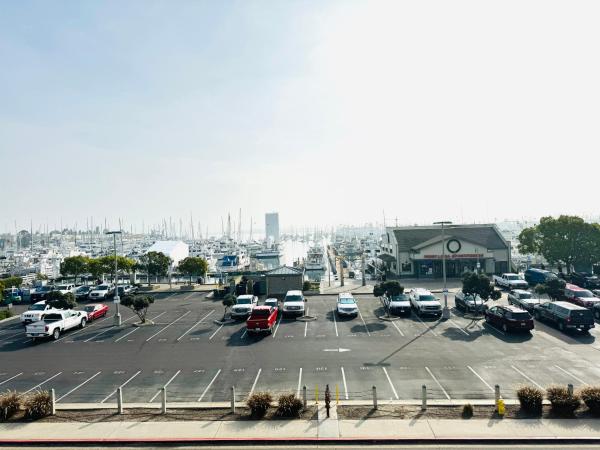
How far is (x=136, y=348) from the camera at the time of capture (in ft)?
79.4

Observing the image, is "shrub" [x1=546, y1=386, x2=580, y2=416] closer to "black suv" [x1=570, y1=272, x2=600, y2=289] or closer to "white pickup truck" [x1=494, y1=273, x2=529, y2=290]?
"white pickup truck" [x1=494, y1=273, x2=529, y2=290]

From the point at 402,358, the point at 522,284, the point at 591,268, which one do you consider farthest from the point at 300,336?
the point at 591,268

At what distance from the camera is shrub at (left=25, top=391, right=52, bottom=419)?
46.2 ft

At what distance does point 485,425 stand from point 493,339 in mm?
12879

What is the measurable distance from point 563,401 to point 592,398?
906mm

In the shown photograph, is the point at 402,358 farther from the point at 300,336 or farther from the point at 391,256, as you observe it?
the point at 391,256

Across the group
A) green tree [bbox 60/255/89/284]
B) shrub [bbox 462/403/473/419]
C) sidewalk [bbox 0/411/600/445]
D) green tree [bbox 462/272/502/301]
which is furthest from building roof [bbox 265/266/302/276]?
shrub [bbox 462/403/473/419]

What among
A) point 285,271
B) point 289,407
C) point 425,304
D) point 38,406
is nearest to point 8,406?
point 38,406

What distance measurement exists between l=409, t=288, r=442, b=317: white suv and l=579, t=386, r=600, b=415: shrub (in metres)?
16.5

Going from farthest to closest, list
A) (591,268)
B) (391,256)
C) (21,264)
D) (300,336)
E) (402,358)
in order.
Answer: (21,264) → (391,256) → (591,268) → (300,336) → (402,358)

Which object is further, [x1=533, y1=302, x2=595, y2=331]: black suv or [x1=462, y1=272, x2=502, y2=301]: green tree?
[x1=462, y1=272, x2=502, y2=301]: green tree

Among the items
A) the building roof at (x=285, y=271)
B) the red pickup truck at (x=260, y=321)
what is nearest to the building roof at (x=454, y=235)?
the building roof at (x=285, y=271)

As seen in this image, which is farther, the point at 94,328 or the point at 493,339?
the point at 94,328

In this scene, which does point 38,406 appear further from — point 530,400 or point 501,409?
point 530,400
